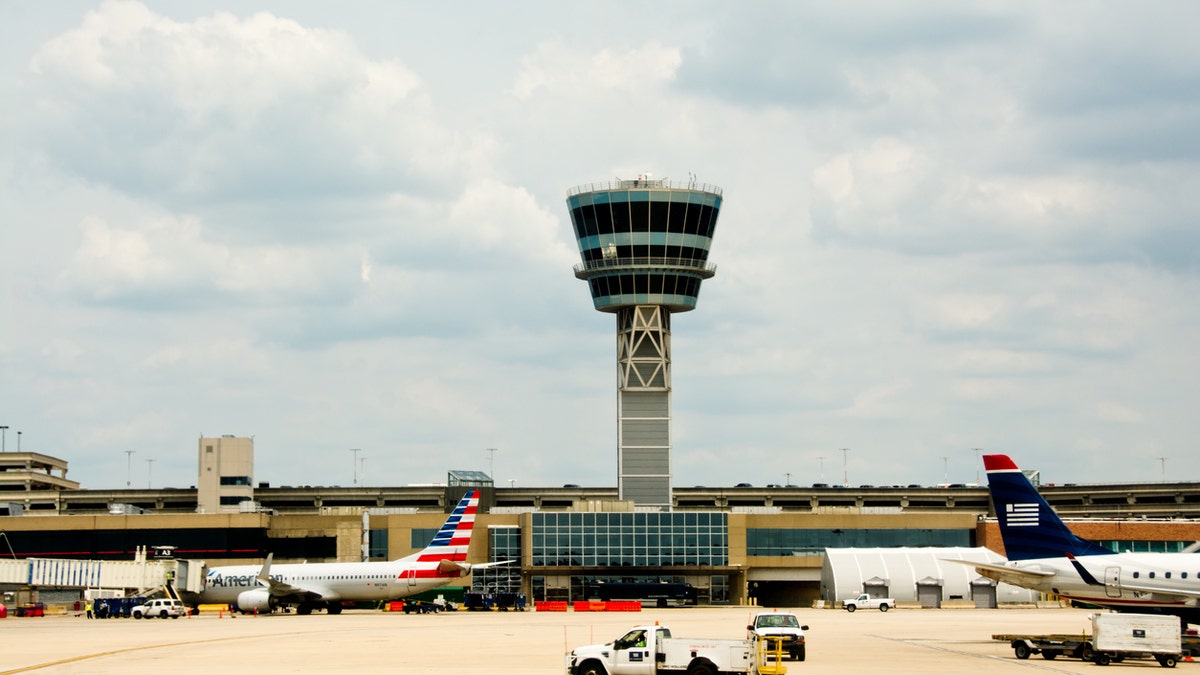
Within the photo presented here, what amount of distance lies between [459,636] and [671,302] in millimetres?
76454

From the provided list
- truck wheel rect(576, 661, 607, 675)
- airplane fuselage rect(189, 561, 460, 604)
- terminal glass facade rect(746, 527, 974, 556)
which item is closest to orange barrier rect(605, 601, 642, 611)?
airplane fuselage rect(189, 561, 460, 604)

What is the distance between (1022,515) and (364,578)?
5382cm

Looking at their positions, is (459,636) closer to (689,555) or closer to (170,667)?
(170,667)

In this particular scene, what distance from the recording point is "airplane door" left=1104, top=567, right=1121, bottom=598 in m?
58.0

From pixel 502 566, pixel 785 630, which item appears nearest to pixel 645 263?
pixel 502 566

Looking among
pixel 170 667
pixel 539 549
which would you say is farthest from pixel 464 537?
pixel 170 667

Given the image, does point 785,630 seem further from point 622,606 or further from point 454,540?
point 622,606

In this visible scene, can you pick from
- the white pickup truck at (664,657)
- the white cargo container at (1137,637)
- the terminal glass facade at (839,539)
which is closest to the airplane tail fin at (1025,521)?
the white cargo container at (1137,637)

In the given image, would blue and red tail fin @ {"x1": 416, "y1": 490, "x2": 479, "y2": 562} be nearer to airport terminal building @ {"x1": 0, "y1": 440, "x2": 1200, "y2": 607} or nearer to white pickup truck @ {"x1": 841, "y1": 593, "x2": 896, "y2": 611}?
airport terminal building @ {"x1": 0, "y1": 440, "x2": 1200, "y2": 607}

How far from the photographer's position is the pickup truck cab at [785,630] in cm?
5288

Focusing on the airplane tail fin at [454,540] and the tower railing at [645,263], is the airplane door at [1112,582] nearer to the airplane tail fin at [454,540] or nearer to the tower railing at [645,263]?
the airplane tail fin at [454,540]

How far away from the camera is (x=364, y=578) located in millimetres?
101062

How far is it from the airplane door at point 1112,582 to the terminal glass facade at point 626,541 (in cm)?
7518

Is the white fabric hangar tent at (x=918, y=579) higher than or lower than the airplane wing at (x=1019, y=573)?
lower
